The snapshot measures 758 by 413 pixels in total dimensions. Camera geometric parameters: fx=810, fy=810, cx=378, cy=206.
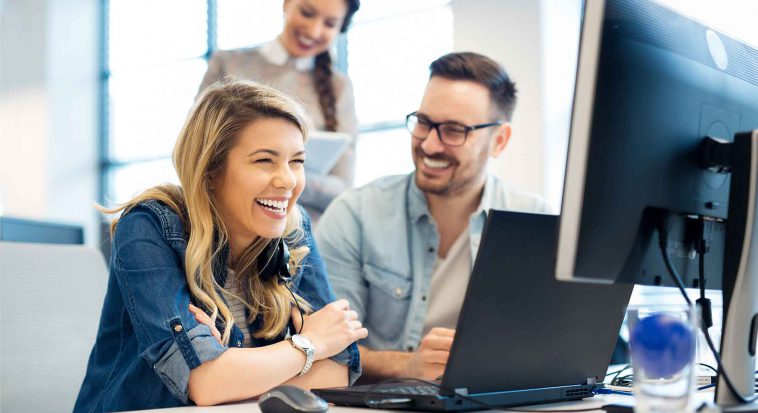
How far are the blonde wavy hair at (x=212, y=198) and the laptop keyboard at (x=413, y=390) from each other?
364 mm

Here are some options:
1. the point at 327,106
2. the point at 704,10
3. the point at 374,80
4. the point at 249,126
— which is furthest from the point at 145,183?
the point at 249,126

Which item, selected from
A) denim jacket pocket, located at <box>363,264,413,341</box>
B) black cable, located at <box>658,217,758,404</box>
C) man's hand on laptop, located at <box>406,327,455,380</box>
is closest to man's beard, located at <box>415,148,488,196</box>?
denim jacket pocket, located at <box>363,264,413,341</box>

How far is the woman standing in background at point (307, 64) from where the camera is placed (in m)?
2.72

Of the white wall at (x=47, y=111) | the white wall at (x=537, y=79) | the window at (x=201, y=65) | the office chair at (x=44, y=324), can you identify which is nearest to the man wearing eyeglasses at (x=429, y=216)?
the office chair at (x=44, y=324)

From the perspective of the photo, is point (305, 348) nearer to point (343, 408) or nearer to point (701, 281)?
point (343, 408)

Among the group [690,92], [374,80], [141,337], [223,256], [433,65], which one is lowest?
[141,337]

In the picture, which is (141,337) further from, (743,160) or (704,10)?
(704,10)

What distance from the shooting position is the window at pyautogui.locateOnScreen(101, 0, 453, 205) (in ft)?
14.6

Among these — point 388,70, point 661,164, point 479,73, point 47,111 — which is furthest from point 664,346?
point 47,111

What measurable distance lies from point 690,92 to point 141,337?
83cm

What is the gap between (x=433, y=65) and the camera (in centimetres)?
203

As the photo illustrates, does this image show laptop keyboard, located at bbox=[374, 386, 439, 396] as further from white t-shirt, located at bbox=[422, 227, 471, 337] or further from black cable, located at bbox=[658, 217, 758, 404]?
white t-shirt, located at bbox=[422, 227, 471, 337]

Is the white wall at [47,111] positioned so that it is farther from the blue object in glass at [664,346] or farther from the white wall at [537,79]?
the blue object in glass at [664,346]

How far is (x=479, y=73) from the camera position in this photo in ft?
6.56
